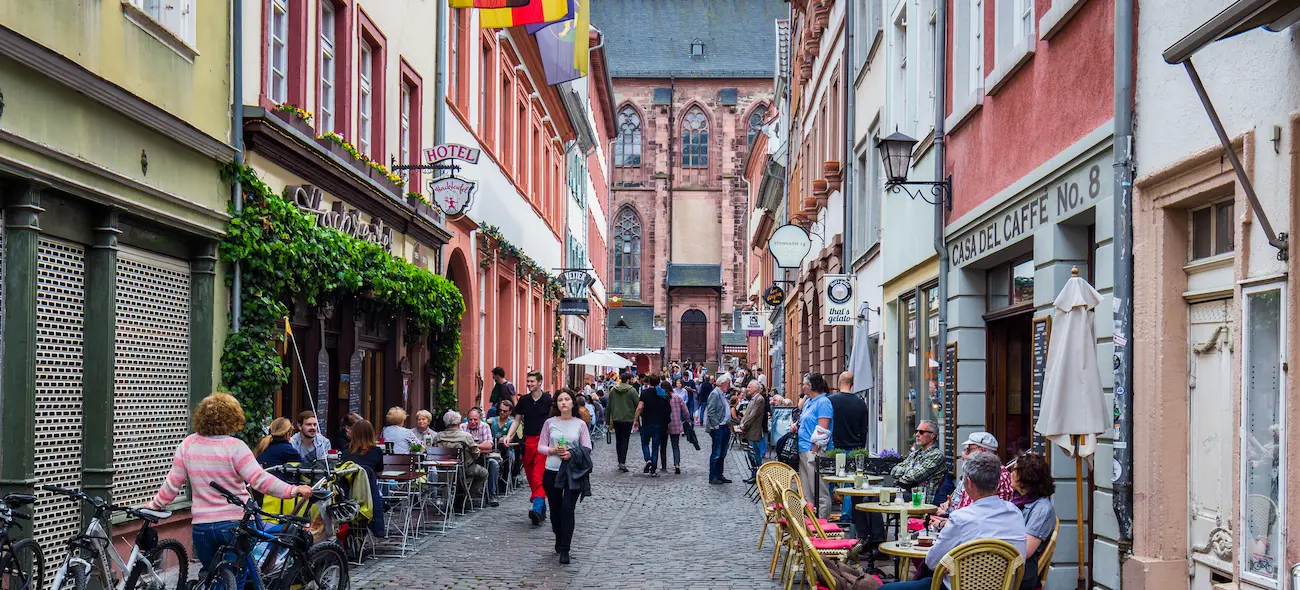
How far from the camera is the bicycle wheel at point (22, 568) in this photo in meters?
7.17

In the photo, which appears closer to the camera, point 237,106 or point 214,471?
point 214,471

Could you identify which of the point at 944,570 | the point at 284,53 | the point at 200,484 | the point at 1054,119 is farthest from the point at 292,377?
the point at 944,570

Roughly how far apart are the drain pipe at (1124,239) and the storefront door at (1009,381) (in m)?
3.49

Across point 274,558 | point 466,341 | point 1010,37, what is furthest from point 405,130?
point 274,558

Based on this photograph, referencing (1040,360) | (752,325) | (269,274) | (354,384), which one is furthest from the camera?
(752,325)

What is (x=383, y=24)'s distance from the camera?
17609mm

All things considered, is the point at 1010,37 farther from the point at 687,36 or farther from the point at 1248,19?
the point at 687,36

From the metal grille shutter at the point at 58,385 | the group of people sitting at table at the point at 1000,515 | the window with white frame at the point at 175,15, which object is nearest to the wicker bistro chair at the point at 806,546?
the group of people sitting at table at the point at 1000,515

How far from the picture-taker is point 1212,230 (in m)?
7.49

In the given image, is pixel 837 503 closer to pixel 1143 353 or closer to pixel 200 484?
pixel 1143 353

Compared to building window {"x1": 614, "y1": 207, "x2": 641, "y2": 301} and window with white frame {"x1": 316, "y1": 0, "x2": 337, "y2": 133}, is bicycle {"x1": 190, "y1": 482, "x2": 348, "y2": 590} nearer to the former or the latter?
window with white frame {"x1": 316, "y1": 0, "x2": 337, "y2": 133}

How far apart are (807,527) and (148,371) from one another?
5.04m

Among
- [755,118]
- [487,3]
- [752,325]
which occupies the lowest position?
[752,325]

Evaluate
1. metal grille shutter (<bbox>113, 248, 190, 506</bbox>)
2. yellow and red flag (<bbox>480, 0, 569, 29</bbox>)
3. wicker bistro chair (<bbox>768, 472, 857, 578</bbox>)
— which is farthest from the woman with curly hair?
yellow and red flag (<bbox>480, 0, 569, 29</bbox>)
